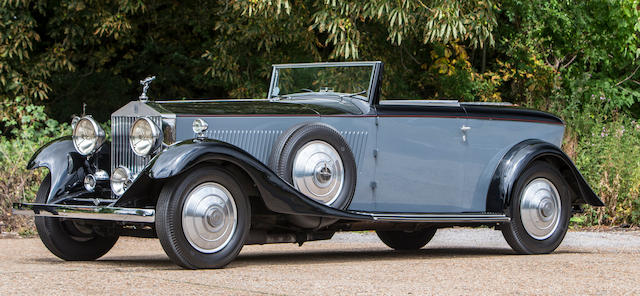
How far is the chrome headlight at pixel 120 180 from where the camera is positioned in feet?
20.6

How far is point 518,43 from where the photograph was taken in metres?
13.1

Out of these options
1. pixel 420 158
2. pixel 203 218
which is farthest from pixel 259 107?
pixel 420 158

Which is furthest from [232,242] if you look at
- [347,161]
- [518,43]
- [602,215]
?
[518,43]

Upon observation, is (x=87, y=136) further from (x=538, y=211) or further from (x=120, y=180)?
(x=538, y=211)

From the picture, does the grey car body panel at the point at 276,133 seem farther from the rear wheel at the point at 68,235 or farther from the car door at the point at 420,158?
the rear wheel at the point at 68,235

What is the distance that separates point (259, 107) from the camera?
6.70 meters

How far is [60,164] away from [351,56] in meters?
6.27

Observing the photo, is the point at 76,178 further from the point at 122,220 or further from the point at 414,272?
the point at 414,272

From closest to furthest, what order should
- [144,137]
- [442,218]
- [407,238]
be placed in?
[144,137] < [442,218] < [407,238]

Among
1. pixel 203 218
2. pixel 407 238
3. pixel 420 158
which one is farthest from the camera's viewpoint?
pixel 407 238

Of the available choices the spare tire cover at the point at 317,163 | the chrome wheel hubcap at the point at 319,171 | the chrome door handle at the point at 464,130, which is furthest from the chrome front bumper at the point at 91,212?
the chrome door handle at the point at 464,130

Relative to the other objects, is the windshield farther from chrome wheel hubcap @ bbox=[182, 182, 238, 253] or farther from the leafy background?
the leafy background

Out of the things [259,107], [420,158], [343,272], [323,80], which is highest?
[323,80]

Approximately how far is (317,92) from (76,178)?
81.4 inches
